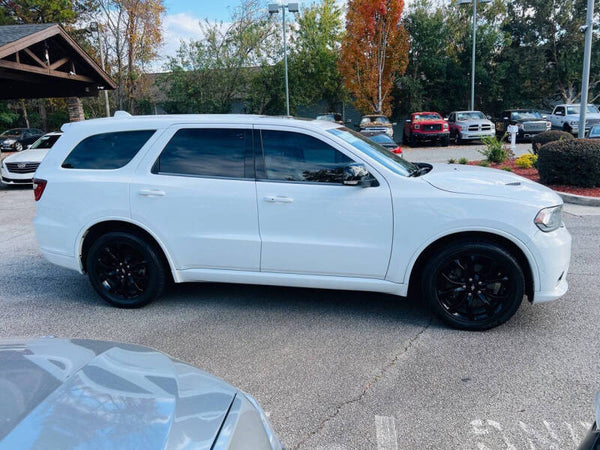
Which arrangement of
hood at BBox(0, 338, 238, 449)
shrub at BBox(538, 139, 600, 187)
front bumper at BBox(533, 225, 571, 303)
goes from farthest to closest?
shrub at BBox(538, 139, 600, 187) < front bumper at BBox(533, 225, 571, 303) < hood at BBox(0, 338, 238, 449)

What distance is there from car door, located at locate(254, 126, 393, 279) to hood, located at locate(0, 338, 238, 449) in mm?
2237

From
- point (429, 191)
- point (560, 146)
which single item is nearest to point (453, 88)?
point (560, 146)

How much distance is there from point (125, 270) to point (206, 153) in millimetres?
1443

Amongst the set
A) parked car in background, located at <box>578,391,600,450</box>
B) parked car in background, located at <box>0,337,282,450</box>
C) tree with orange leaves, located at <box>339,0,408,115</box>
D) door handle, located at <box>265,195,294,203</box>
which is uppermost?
tree with orange leaves, located at <box>339,0,408,115</box>

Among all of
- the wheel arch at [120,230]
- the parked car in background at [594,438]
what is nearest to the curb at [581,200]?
the wheel arch at [120,230]

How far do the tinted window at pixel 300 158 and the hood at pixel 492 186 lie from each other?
831 millimetres

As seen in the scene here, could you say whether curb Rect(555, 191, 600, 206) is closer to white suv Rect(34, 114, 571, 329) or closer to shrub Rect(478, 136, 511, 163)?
shrub Rect(478, 136, 511, 163)

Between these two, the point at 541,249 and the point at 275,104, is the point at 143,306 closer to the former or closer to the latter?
the point at 541,249

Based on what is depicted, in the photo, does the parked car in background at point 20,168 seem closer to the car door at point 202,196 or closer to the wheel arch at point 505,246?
the car door at point 202,196

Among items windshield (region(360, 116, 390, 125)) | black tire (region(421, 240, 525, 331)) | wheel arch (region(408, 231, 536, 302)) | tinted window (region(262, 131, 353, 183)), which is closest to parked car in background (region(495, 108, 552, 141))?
windshield (region(360, 116, 390, 125))

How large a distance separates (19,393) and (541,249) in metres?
3.72

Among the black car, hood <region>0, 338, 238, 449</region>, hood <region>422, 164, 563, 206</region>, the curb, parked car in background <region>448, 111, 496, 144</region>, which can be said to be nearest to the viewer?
hood <region>0, 338, 238, 449</region>

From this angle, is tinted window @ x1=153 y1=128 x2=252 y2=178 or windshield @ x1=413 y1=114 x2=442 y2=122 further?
windshield @ x1=413 y1=114 x2=442 y2=122

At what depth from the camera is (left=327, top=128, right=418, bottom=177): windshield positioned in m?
4.41
